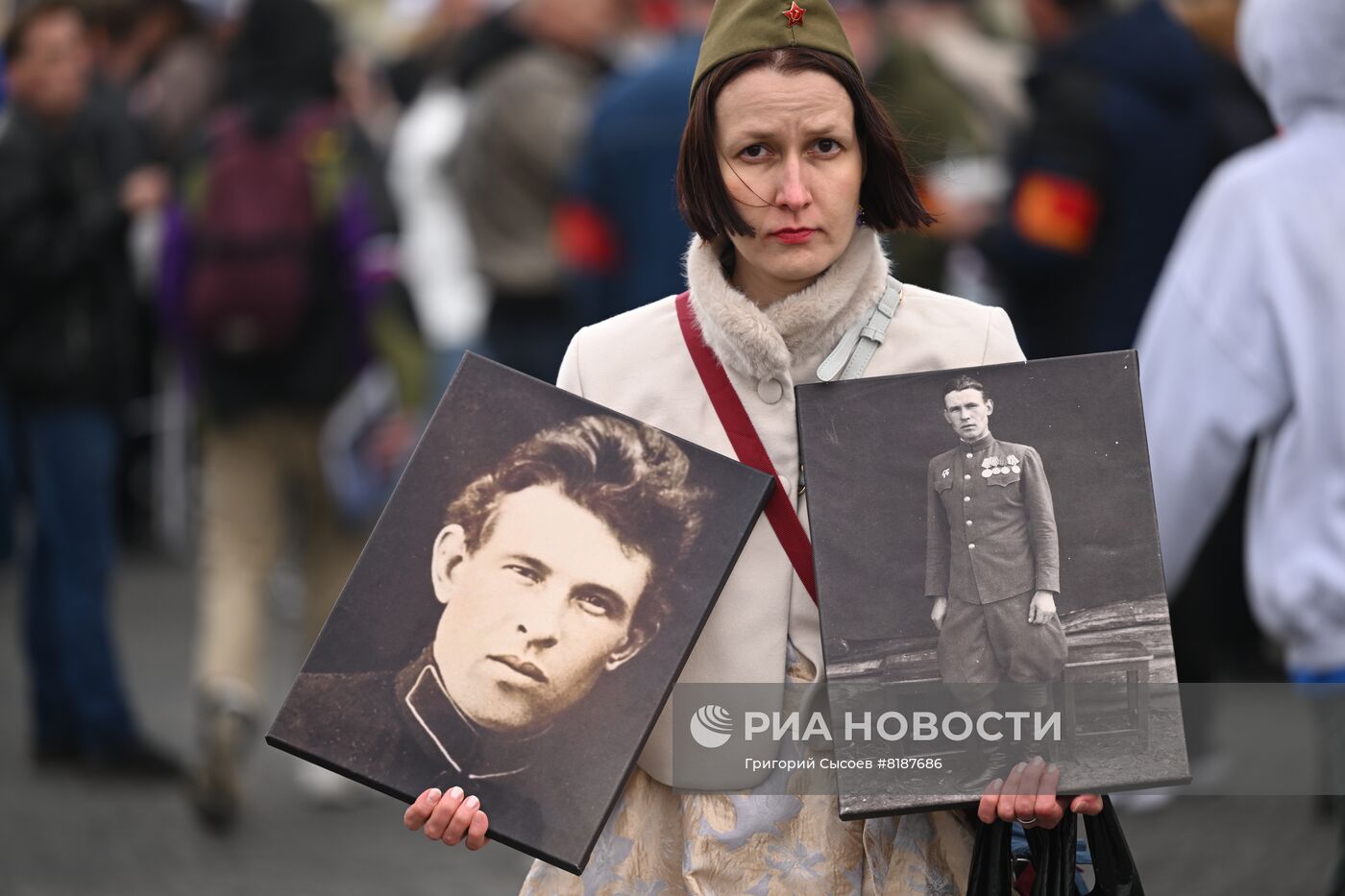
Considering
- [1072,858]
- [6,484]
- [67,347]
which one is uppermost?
[1072,858]

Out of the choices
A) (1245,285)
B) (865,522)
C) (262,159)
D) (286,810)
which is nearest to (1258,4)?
(1245,285)

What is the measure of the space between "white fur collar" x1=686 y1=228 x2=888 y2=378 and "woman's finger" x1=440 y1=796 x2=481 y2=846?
2.32 feet

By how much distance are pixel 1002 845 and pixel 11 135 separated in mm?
5214

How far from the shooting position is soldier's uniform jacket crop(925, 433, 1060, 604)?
256cm

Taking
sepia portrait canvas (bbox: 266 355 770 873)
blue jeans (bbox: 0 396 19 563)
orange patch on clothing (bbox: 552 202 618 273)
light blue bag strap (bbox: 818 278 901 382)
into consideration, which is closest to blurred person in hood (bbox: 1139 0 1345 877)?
light blue bag strap (bbox: 818 278 901 382)

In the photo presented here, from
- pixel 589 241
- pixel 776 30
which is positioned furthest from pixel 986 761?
pixel 589 241

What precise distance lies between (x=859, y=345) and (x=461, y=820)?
2.75ft

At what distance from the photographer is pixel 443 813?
2611 mm

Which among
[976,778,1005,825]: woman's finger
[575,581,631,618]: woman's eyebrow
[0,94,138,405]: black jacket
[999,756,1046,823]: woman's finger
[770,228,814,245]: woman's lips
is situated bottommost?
[0,94,138,405]: black jacket

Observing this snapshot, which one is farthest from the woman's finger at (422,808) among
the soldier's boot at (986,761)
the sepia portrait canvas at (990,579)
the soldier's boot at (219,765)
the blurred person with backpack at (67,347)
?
the blurred person with backpack at (67,347)

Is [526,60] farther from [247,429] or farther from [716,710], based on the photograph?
[716,710]

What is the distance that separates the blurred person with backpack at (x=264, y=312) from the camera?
647cm

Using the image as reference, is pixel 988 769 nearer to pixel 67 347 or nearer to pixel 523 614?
pixel 523 614

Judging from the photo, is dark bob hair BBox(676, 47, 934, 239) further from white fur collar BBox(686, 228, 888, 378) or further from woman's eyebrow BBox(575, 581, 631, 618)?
woman's eyebrow BBox(575, 581, 631, 618)
